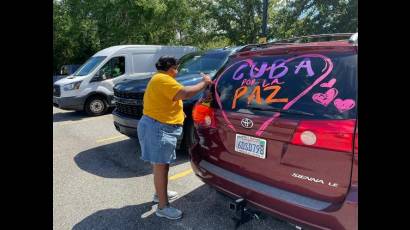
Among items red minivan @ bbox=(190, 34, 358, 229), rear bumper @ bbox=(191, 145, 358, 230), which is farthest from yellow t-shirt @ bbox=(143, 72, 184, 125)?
rear bumper @ bbox=(191, 145, 358, 230)

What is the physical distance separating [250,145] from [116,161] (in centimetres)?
322

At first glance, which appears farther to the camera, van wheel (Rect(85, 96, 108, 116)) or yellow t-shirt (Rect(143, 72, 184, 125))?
van wheel (Rect(85, 96, 108, 116))

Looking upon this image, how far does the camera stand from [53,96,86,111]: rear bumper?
29.8 ft

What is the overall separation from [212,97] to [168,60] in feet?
1.95

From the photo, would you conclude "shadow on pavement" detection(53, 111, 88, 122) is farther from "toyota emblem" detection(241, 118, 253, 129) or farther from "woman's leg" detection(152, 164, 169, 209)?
"toyota emblem" detection(241, 118, 253, 129)

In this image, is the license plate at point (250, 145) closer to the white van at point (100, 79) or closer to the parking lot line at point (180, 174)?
the parking lot line at point (180, 174)

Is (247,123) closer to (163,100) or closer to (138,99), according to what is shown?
(163,100)

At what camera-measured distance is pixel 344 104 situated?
216cm

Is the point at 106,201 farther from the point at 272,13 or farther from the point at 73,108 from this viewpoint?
the point at 272,13

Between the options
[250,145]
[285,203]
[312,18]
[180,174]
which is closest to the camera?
[285,203]

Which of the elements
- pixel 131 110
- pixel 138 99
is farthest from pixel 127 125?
pixel 138 99

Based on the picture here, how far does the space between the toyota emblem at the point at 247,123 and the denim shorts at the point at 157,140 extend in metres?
0.94

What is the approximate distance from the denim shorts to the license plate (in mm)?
844
